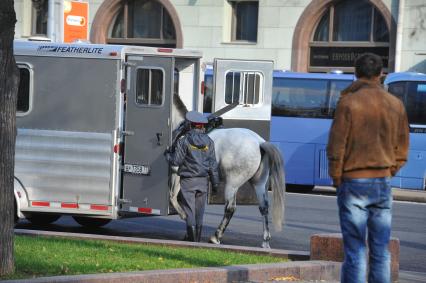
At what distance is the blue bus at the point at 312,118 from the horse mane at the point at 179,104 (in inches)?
446

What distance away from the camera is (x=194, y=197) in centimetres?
1355

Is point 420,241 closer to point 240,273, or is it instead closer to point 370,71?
point 240,273

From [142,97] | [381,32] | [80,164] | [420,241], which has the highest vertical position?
[381,32]

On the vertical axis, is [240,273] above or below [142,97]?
below

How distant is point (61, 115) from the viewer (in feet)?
47.0

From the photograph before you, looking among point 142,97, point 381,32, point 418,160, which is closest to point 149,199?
point 142,97

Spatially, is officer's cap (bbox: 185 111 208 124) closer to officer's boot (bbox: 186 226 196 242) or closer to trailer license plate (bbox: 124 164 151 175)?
trailer license plate (bbox: 124 164 151 175)

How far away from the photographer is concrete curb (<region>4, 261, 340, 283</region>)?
8.87 m

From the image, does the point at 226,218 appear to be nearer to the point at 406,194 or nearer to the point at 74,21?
the point at 74,21

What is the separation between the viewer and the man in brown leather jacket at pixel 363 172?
7523 mm

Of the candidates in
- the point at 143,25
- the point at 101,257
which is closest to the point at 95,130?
the point at 101,257

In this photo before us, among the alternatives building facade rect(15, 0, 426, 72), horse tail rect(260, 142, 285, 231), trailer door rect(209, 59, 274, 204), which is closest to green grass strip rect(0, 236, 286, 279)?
horse tail rect(260, 142, 285, 231)

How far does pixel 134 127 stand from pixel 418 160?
13.6 meters

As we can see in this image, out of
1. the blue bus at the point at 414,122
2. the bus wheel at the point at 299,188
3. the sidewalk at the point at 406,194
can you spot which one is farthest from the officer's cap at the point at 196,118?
the bus wheel at the point at 299,188
